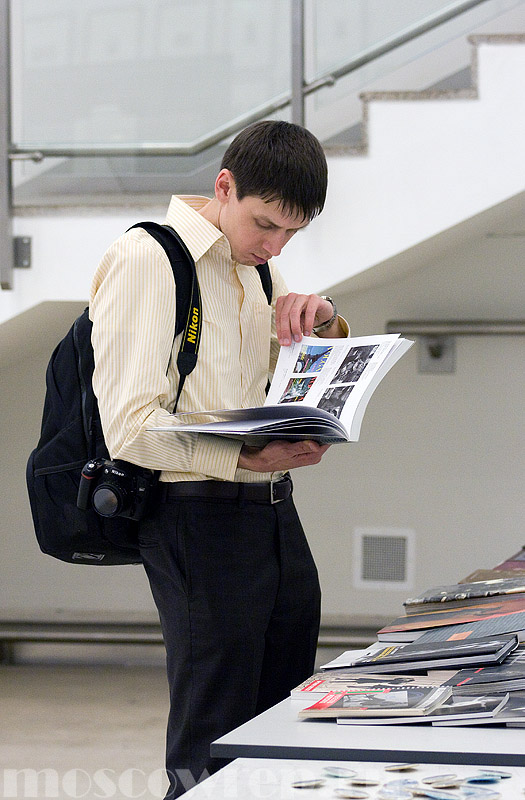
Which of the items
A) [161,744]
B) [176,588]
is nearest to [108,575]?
[161,744]

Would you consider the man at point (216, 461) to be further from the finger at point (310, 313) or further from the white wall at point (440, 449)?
the white wall at point (440, 449)

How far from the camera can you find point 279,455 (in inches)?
49.1

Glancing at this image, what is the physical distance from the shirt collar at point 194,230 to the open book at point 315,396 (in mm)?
215

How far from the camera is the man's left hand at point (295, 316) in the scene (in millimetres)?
1451

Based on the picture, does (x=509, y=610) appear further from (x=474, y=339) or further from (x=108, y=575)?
(x=108, y=575)

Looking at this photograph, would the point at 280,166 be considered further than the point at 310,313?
No

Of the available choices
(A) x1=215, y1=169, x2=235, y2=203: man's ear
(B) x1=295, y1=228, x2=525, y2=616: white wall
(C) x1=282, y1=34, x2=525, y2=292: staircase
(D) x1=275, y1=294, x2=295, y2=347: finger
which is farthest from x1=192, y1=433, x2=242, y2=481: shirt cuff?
(B) x1=295, y1=228, x2=525, y2=616: white wall

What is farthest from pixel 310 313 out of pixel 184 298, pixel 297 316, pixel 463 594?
pixel 463 594

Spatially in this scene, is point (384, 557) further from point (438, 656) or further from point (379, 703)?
point (379, 703)

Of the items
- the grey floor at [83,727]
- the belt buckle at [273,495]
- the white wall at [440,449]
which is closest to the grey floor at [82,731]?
the grey floor at [83,727]

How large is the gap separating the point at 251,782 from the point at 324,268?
2.12 meters

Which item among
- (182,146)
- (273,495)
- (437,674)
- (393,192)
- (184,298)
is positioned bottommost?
(437,674)

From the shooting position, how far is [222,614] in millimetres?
1291

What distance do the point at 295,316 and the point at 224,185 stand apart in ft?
0.75
